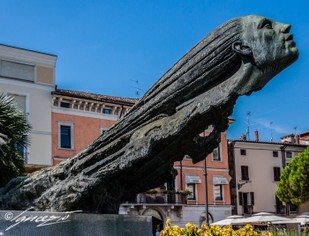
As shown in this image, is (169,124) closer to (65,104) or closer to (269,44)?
(269,44)

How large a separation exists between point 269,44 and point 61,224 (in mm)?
2832

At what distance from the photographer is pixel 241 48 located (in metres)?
5.34

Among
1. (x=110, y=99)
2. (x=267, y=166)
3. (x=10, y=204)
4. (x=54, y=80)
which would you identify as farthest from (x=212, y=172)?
(x=10, y=204)

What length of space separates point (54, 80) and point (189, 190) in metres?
16.4

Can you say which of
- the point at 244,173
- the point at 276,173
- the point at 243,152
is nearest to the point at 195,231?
the point at 244,173

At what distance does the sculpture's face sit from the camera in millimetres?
5223

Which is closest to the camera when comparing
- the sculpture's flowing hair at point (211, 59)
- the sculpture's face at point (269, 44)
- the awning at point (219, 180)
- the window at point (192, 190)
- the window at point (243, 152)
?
the sculpture's face at point (269, 44)

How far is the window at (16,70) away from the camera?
38750mm

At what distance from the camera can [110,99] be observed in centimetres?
4431

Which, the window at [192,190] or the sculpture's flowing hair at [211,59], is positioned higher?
the sculpture's flowing hair at [211,59]

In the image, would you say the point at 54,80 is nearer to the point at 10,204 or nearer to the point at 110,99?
the point at 110,99

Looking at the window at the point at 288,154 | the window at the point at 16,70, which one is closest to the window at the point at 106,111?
the window at the point at 16,70

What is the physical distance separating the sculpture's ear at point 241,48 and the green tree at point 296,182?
105ft

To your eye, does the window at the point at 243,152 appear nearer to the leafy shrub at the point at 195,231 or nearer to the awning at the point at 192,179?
the awning at the point at 192,179
